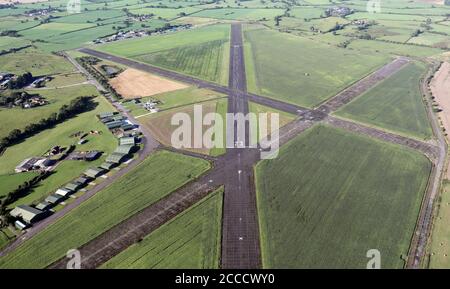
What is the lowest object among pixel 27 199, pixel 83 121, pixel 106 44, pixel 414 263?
pixel 414 263

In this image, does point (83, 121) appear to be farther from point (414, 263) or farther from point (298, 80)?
point (414, 263)

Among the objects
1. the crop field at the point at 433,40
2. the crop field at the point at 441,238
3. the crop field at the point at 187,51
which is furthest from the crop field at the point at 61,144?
the crop field at the point at 433,40

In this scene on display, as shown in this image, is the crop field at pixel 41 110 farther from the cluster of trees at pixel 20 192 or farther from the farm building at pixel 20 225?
the farm building at pixel 20 225

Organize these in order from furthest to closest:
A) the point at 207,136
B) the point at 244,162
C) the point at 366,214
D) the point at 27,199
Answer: the point at 207,136 → the point at 244,162 → the point at 27,199 → the point at 366,214

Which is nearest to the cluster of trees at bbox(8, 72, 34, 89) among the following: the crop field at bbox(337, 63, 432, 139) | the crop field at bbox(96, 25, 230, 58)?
the crop field at bbox(96, 25, 230, 58)

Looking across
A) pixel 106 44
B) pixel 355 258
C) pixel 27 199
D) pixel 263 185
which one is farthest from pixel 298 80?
pixel 106 44

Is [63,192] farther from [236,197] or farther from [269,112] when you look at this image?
[269,112]

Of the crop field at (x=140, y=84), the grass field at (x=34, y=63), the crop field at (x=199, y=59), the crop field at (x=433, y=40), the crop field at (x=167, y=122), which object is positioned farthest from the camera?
the crop field at (x=433, y=40)
